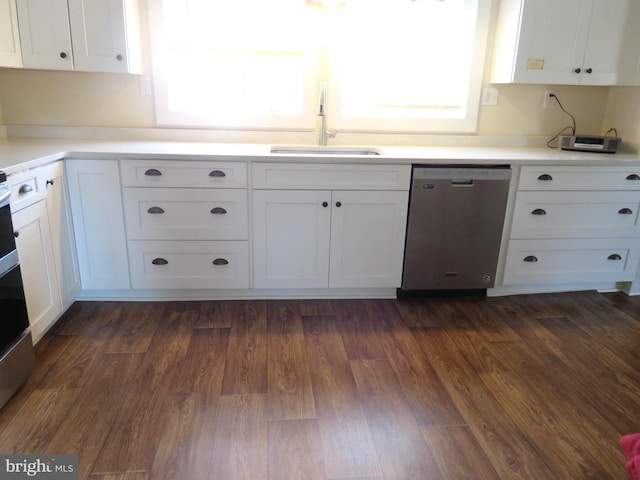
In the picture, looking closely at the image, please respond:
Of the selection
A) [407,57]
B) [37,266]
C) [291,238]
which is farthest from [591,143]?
[37,266]

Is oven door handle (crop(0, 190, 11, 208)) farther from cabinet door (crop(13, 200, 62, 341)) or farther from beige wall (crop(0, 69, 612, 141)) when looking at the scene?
beige wall (crop(0, 69, 612, 141))

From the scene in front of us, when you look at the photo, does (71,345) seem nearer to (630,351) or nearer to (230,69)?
(230,69)

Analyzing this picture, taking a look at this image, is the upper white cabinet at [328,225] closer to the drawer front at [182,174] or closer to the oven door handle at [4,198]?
the drawer front at [182,174]

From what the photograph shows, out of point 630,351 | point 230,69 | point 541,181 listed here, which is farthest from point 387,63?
point 630,351

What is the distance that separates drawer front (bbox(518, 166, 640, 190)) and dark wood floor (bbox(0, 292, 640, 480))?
2.48 feet

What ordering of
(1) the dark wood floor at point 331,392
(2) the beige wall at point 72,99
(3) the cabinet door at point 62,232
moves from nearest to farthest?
(1) the dark wood floor at point 331,392
(3) the cabinet door at point 62,232
(2) the beige wall at point 72,99

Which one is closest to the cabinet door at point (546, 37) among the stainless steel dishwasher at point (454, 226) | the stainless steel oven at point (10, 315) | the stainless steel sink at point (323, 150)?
the stainless steel dishwasher at point (454, 226)

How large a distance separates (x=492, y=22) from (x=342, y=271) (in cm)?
191

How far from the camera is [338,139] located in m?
3.17

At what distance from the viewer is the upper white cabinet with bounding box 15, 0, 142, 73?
2.51m

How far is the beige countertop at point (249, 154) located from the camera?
2.49m

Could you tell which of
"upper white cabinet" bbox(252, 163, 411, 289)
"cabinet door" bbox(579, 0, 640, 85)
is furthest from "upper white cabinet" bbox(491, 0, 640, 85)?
"upper white cabinet" bbox(252, 163, 411, 289)

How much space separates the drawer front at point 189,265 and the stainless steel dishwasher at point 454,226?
1009 mm

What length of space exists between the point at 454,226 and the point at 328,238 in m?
0.75
